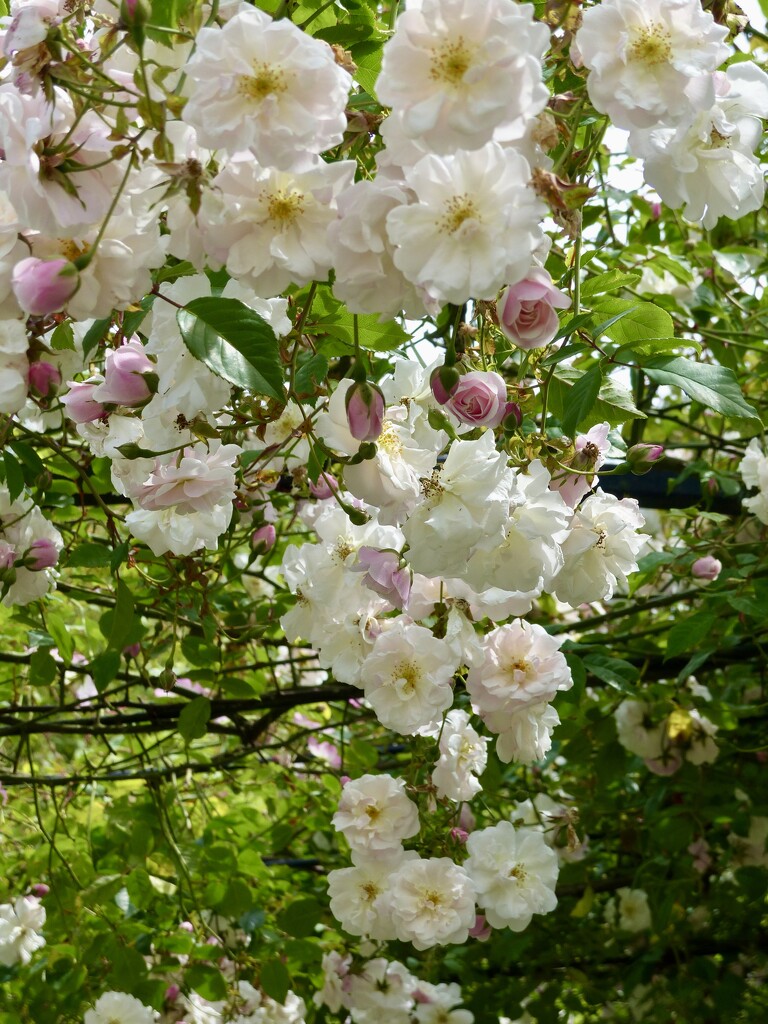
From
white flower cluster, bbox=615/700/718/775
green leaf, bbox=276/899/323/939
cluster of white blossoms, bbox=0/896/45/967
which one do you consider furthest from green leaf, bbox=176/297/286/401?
cluster of white blossoms, bbox=0/896/45/967

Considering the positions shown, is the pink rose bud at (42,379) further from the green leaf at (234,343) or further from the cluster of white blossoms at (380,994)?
the cluster of white blossoms at (380,994)

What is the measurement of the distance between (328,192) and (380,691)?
492 mm

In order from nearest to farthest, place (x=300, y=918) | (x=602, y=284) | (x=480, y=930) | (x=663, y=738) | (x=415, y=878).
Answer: (x=602, y=284) < (x=415, y=878) < (x=480, y=930) < (x=300, y=918) < (x=663, y=738)

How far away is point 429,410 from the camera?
1.01 m

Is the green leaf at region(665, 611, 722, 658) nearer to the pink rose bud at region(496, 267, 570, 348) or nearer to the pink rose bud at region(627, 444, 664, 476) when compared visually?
the pink rose bud at region(627, 444, 664, 476)

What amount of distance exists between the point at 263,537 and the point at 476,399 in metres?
0.79

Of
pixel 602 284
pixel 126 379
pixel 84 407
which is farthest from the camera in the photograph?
pixel 602 284

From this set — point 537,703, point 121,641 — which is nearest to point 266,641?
point 121,641

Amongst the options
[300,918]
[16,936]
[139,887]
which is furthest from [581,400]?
[16,936]

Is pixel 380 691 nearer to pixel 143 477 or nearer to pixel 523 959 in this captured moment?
pixel 143 477

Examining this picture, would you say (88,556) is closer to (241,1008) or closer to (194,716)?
(194,716)

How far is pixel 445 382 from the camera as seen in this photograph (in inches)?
A: 29.2

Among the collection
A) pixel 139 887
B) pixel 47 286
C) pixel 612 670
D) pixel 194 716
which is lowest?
pixel 139 887

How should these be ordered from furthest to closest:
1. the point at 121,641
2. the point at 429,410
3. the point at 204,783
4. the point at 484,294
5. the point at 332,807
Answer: the point at 204,783, the point at 332,807, the point at 121,641, the point at 429,410, the point at 484,294
